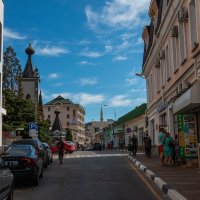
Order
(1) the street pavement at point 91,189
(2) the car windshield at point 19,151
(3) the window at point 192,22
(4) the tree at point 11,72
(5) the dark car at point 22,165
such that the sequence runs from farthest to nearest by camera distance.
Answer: (4) the tree at point 11,72 → (3) the window at point 192,22 → (2) the car windshield at point 19,151 → (5) the dark car at point 22,165 → (1) the street pavement at point 91,189

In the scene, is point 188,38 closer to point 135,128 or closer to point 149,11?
point 149,11

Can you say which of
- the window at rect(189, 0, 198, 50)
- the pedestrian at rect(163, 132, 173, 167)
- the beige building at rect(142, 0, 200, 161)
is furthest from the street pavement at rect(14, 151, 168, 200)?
the window at rect(189, 0, 198, 50)

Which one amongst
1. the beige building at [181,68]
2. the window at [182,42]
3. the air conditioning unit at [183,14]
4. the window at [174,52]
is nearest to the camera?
the beige building at [181,68]

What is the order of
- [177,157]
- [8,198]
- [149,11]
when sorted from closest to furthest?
[8,198], [177,157], [149,11]

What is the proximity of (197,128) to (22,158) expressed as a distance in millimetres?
8593

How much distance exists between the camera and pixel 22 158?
13453 mm

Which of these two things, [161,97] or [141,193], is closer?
[141,193]

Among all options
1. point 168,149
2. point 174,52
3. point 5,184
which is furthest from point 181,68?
point 5,184

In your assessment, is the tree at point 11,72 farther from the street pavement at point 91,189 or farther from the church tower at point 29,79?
the street pavement at point 91,189

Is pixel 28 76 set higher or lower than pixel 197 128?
higher

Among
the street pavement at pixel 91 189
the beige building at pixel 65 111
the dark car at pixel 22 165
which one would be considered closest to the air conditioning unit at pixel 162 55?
the street pavement at pixel 91 189

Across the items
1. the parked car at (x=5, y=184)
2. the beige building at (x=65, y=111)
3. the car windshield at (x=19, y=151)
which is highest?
the beige building at (x=65, y=111)

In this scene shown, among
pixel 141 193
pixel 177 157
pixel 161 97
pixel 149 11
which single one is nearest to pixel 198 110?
pixel 177 157

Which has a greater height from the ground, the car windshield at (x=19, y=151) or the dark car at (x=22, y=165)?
the car windshield at (x=19, y=151)
